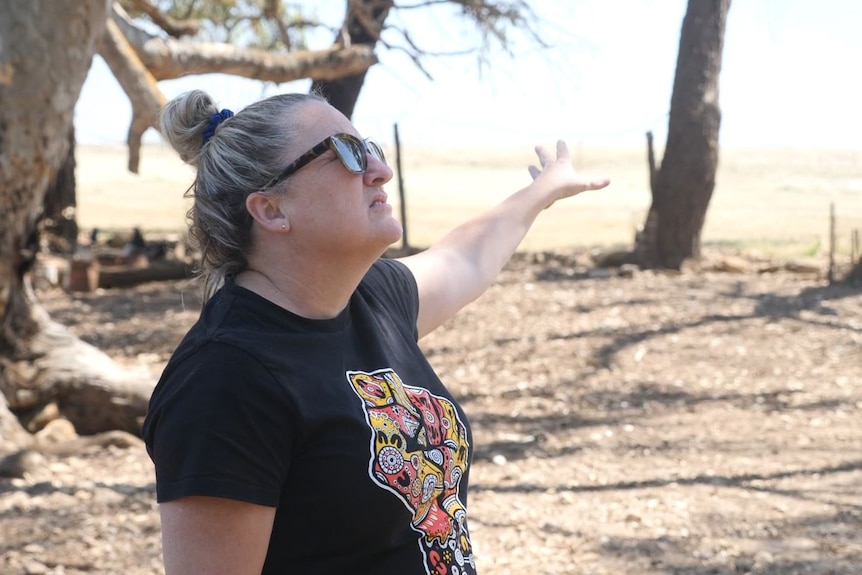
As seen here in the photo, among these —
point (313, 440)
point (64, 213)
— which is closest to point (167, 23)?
point (313, 440)

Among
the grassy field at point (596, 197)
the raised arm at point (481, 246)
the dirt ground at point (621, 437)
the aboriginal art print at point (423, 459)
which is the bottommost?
the grassy field at point (596, 197)

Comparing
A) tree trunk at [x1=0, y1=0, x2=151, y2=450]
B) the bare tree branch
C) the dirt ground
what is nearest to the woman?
the dirt ground

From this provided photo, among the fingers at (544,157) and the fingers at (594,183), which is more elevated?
the fingers at (544,157)

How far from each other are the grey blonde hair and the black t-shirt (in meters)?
0.11

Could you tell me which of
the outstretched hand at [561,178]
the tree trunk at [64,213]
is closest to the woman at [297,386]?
the outstretched hand at [561,178]

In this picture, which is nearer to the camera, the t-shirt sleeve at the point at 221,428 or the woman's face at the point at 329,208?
the t-shirt sleeve at the point at 221,428

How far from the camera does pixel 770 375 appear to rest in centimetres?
723

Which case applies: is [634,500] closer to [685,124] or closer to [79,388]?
Result: [79,388]

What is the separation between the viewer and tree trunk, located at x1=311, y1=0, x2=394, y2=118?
29.0 feet

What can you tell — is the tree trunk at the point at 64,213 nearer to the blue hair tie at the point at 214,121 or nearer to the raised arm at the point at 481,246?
the raised arm at the point at 481,246

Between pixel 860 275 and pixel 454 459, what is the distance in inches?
363

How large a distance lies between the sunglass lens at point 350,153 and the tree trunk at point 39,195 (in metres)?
3.54

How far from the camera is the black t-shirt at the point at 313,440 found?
63.9 inches

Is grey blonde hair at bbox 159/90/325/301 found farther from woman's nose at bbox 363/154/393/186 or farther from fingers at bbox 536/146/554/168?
fingers at bbox 536/146/554/168
